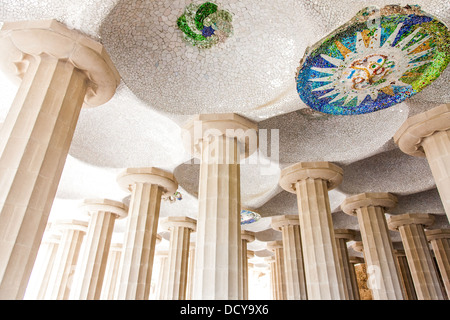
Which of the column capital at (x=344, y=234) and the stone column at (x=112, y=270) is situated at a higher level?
the column capital at (x=344, y=234)

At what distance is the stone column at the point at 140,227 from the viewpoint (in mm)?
9016

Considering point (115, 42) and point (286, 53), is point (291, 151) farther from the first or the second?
point (115, 42)

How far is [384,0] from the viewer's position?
193 inches

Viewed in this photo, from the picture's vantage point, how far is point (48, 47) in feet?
16.9

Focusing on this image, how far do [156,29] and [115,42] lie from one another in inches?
31.8

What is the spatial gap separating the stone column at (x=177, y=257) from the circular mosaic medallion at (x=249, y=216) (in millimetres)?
2272

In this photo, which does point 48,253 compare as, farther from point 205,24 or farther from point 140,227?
point 205,24


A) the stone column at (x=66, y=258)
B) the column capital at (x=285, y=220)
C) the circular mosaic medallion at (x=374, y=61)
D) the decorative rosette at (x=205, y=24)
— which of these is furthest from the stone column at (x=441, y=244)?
→ the stone column at (x=66, y=258)

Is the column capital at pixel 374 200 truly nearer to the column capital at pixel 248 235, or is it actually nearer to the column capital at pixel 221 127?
the column capital at pixel 221 127

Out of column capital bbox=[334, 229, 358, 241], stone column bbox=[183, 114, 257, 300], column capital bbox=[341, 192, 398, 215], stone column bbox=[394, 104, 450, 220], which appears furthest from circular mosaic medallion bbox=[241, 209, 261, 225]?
stone column bbox=[394, 104, 450, 220]

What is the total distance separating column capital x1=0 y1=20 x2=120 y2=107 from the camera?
5.11m

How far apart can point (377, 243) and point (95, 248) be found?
10.1 metres

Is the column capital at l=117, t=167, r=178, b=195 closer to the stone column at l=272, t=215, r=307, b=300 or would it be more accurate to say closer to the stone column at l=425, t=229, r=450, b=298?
the stone column at l=272, t=215, r=307, b=300

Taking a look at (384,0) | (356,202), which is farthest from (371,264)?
(384,0)
